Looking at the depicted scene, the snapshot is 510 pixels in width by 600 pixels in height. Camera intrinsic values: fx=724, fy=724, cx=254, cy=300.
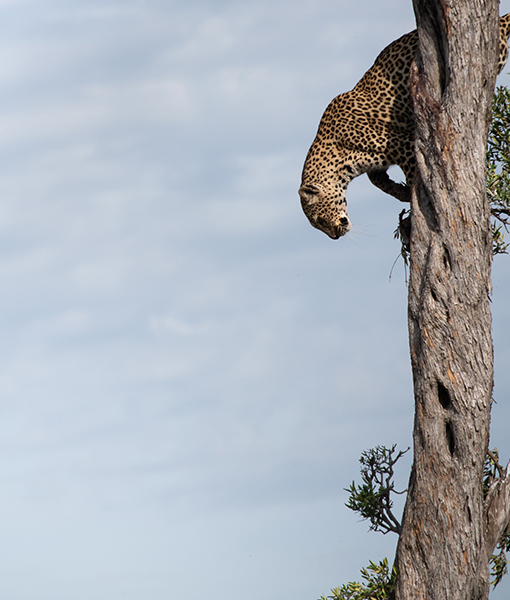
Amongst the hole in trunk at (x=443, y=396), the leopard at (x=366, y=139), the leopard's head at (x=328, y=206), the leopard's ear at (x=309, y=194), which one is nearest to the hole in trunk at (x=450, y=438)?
the hole in trunk at (x=443, y=396)

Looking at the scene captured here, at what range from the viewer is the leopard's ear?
31.6 feet

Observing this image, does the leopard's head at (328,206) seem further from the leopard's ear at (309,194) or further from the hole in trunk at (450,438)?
the hole in trunk at (450,438)

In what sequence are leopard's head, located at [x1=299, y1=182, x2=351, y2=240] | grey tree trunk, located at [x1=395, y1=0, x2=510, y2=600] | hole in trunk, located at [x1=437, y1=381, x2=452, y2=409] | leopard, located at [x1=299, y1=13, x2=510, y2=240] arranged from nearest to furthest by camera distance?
grey tree trunk, located at [x1=395, y1=0, x2=510, y2=600] → hole in trunk, located at [x1=437, y1=381, x2=452, y2=409] → leopard, located at [x1=299, y1=13, x2=510, y2=240] → leopard's head, located at [x1=299, y1=182, x2=351, y2=240]

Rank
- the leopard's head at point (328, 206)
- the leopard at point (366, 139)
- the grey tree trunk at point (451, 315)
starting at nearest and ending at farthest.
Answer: the grey tree trunk at point (451, 315)
the leopard at point (366, 139)
the leopard's head at point (328, 206)

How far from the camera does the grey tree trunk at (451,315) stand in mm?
7184

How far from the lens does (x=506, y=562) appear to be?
8.20 meters

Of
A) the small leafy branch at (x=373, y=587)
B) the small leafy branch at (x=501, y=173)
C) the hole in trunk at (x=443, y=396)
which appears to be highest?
the small leafy branch at (x=501, y=173)

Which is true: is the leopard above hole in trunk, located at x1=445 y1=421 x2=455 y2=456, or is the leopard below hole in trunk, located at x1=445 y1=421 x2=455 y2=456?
above

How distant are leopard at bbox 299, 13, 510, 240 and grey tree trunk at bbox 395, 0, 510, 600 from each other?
1.04 meters

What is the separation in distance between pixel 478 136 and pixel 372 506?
4.47 m

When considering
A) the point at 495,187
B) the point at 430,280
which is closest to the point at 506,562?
the point at 430,280

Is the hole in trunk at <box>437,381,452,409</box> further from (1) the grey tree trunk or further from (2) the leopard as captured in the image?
(2) the leopard

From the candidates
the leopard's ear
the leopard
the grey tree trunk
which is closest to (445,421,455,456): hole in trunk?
the grey tree trunk

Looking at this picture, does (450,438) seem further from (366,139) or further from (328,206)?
(366,139)
